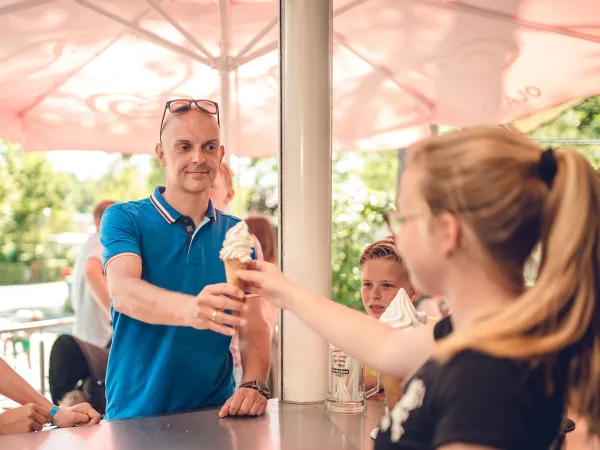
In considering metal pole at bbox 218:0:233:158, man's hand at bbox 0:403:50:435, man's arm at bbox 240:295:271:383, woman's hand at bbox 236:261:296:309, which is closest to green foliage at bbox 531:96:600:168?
metal pole at bbox 218:0:233:158

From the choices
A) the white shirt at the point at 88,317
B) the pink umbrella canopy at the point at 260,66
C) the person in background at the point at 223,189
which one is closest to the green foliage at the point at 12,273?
the white shirt at the point at 88,317

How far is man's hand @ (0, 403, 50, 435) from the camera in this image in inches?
51.6

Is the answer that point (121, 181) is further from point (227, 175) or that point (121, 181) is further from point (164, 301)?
point (164, 301)

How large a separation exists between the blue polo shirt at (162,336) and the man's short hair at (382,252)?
37cm

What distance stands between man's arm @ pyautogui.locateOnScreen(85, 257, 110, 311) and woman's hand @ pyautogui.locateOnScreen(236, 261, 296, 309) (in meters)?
2.06

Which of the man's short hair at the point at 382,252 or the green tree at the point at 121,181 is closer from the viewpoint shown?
the man's short hair at the point at 382,252

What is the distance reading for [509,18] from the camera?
10.1ft

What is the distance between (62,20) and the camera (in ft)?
8.11

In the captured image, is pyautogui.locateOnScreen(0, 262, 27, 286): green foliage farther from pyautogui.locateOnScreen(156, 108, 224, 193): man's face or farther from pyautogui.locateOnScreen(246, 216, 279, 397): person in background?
pyautogui.locateOnScreen(156, 108, 224, 193): man's face

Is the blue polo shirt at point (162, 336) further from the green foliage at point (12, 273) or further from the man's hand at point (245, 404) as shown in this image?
the green foliage at point (12, 273)

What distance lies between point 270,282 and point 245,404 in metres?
0.41

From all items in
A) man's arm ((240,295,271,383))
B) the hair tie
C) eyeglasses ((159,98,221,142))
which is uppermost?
eyeglasses ((159,98,221,142))

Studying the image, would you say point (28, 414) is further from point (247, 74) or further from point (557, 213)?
point (247, 74)

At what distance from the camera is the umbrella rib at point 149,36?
7.48ft
